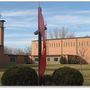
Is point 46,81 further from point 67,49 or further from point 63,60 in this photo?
point 67,49

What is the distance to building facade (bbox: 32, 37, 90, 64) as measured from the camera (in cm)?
5845

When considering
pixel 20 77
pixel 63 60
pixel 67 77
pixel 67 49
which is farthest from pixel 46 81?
pixel 67 49

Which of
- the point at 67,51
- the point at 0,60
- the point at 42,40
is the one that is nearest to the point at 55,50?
the point at 67,51

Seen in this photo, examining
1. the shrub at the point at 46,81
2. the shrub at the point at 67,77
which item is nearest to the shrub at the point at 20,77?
the shrub at the point at 46,81

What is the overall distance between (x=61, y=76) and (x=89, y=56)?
47.2m

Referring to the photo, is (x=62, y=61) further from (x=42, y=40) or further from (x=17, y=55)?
(x=42, y=40)

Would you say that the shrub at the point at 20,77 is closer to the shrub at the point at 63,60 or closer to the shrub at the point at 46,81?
the shrub at the point at 46,81

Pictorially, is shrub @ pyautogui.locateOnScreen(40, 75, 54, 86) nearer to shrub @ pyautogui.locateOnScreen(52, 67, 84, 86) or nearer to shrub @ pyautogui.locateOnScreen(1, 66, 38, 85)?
shrub @ pyautogui.locateOnScreen(52, 67, 84, 86)

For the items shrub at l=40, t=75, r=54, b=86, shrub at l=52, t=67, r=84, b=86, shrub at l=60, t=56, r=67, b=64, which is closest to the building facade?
shrub at l=60, t=56, r=67, b=64

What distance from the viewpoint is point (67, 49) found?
200 ft

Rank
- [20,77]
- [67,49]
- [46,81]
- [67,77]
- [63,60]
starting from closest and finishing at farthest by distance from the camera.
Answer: [20,77] < [67,77] < [46,81] < [63,60] < [67,49]

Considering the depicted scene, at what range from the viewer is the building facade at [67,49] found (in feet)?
192

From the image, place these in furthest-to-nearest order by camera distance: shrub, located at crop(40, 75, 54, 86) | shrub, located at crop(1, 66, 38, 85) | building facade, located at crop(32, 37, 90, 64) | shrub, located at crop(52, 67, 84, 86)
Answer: building facade, located at crop(32, 37, 90, 64) < shrub, located at crop(40, 75, 54, 86) < shrub, located at crop(52, 67, 84, 86) < shrub, located at crop(1, 66, 38, 85)

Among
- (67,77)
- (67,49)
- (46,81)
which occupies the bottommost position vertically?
(46,81)
